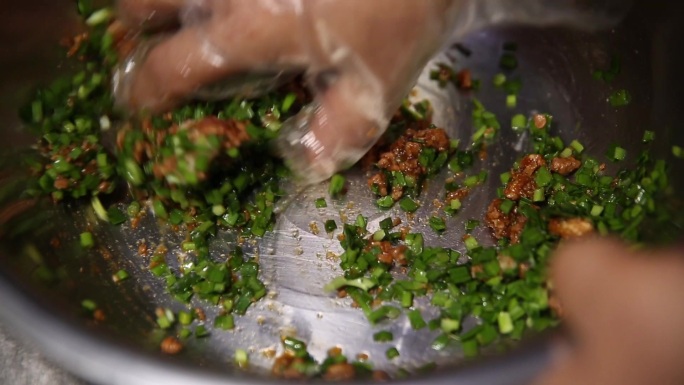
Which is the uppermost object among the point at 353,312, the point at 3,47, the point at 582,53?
the point at 3,47

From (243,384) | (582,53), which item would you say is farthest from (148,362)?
(582,53)

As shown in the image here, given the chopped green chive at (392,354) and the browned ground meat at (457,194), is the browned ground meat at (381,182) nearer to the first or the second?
the browned ground meat at (457,194)

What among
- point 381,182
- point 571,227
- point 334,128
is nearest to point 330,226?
point 381,182

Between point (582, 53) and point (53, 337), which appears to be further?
point (582, 53)

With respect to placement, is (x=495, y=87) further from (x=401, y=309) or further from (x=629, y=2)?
(x=401, y=309)

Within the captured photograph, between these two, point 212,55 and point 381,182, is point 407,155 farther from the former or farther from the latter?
point 212,55

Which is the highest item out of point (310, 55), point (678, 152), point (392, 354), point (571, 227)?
point (310, 55)
